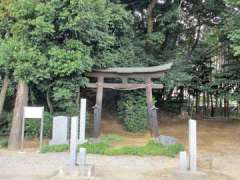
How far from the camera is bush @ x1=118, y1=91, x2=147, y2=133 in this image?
16.0 metres

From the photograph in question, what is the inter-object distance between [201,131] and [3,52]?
9552 millimetres

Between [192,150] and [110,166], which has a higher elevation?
[192,150]

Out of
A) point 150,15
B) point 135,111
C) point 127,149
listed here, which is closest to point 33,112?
point 127,149

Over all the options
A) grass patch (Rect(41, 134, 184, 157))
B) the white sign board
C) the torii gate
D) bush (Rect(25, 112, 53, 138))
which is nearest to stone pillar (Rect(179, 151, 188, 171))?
grass patch (Rect(41, 134, 184, 157))

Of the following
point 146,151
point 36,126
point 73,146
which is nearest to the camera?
point 73,146

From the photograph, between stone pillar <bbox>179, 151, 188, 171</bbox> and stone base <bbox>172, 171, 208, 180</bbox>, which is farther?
stone pillar <bbox>179, 151, 188, 171</bbox>

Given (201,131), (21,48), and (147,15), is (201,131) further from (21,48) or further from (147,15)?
(21,48)

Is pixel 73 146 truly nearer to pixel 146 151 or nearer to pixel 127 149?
pixel 127 149

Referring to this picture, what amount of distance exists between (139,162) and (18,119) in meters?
5.05

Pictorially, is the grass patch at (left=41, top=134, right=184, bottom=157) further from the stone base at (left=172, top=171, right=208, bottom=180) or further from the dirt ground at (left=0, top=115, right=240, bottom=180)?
the stone base at (left=172, top=171, right=208, bottom=180)

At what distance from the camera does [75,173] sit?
827 cm

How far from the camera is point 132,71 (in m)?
14.5

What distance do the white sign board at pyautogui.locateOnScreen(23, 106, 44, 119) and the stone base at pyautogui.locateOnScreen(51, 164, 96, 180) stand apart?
457 centimetres

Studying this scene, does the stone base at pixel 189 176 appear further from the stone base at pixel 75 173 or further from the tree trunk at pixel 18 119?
the tree trunk at pixel 18 119
